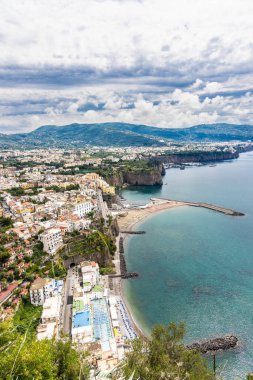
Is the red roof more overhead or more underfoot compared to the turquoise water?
more overhead

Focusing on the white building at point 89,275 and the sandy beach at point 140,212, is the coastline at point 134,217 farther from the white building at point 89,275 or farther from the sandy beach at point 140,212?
the white building at point 89,275

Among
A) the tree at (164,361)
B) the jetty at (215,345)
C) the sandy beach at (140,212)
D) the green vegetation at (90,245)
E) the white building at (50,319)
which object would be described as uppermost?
the tree at (164,361)

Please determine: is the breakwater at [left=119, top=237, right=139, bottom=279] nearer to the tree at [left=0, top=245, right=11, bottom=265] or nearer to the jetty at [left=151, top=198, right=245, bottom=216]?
the tree at [left=0, top=245, right=11, bottom=265]

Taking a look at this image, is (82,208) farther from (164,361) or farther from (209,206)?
(164,361)

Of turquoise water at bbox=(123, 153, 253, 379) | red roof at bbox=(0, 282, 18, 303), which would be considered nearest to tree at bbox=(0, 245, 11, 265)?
red roof at bbox=(0, 282, 18, 303)

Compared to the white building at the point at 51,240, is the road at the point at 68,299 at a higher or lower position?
lower

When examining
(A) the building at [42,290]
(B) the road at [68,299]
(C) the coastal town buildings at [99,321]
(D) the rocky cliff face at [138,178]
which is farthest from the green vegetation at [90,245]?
(D) the rocky cliff face at [138,178]
